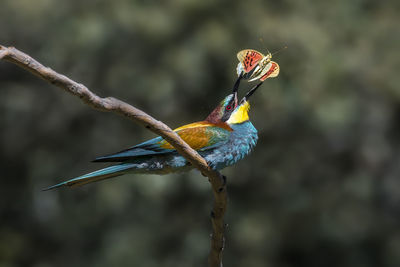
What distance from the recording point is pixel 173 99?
6328mm

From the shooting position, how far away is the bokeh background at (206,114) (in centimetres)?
622

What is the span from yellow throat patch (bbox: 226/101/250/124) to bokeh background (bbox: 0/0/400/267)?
2044 mm

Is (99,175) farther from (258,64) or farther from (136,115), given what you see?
(258,64)

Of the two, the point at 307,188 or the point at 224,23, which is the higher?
the point at 224,23

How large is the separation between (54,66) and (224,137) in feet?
11.6

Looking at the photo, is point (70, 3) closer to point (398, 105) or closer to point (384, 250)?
point (398, 105)

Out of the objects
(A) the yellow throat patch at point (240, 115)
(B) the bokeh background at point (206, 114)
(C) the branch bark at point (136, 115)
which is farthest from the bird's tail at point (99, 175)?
(B) the bokeh background at point (206, 114)

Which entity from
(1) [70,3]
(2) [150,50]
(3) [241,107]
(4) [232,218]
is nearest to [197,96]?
(2) [150,50]

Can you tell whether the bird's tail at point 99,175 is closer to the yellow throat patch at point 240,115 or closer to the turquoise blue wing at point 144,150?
the turquoise blue wing at point 144,150

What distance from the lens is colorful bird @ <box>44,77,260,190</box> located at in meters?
3.33

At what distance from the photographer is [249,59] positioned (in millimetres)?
3117

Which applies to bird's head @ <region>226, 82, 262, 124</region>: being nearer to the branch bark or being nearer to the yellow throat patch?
the yellow throat patch

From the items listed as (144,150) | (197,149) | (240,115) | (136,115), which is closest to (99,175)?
Answer: (144,150)

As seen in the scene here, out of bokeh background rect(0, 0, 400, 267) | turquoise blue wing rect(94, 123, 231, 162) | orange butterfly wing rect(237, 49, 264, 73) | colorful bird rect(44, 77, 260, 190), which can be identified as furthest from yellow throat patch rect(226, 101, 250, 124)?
bokeh background rect(0, 0, 400, 267)
